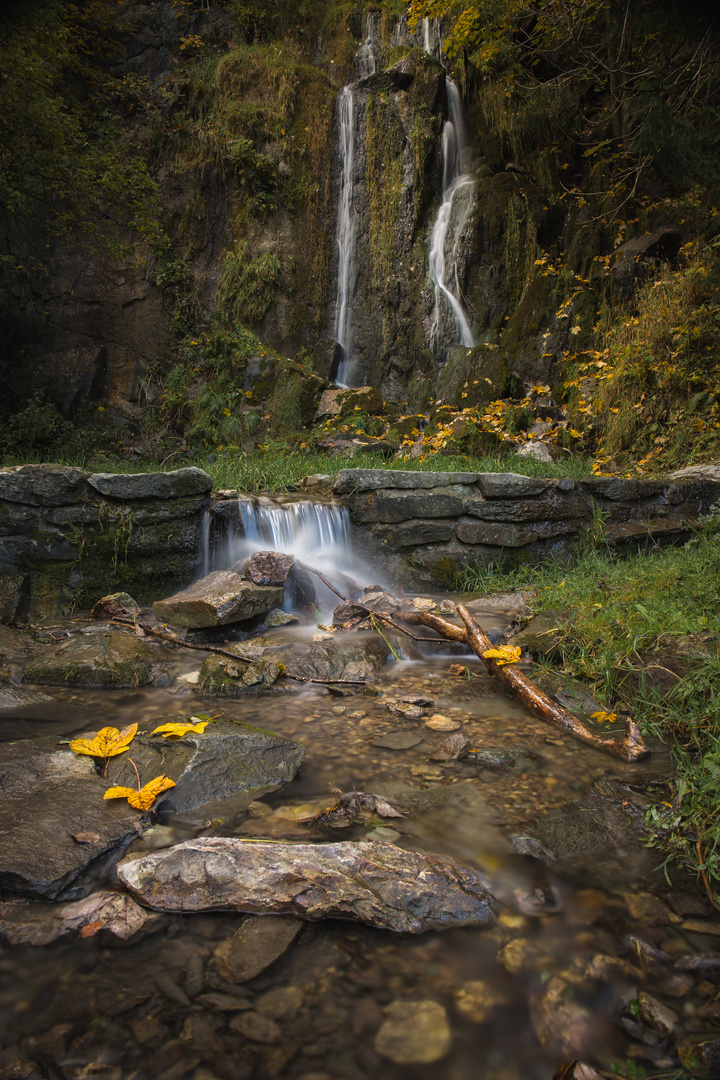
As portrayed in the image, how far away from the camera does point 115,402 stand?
11.7m

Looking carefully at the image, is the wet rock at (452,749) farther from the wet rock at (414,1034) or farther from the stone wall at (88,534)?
the stone wall at (88,534)

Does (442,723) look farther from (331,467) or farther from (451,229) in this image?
(451,229)

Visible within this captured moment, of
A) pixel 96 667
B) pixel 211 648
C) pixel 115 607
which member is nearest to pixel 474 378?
pixel 115 607

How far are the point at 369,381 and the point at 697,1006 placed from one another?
11376mm

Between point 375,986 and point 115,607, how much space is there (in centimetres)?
388

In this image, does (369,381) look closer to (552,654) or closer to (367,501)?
(367,501)

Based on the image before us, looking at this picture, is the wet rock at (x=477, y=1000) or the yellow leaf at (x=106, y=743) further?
the yellow leaf at (x=106, y=743)

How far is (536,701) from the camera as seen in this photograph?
120 inches

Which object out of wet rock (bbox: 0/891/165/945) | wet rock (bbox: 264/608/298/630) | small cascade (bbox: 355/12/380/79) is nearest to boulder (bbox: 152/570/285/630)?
wet rock (bbox: 264/608/298/630)

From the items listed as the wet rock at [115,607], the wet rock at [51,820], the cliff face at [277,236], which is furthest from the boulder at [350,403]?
the wet rock at [51,820]

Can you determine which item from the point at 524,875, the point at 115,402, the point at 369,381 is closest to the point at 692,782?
the point at 524,875

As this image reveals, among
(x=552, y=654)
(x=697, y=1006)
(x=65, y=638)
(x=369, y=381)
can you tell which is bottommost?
(x=65, y=638)

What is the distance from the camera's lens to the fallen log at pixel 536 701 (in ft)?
8.42

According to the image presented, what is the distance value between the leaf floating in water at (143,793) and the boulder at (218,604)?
2.08 metres
